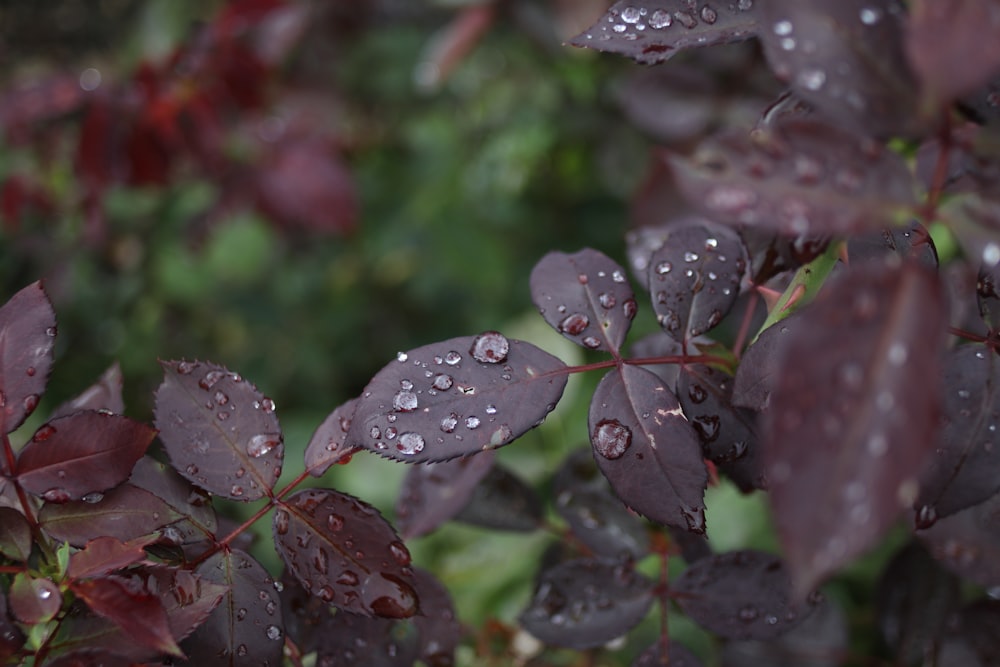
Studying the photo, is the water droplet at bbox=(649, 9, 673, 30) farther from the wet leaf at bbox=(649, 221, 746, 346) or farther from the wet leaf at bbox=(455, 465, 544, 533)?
the wet leaf at bbox=(455, 465, 544, 533)

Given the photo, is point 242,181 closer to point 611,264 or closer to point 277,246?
point 277,246

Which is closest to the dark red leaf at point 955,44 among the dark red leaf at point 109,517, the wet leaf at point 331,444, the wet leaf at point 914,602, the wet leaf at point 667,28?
the wet leaf at point 667,28

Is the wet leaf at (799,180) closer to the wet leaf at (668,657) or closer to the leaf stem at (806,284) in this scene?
the leaf stem at (806,284)

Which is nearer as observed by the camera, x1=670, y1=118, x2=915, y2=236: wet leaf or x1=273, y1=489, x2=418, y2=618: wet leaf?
x1=670, y1=118, x2=915, y2=236: wet leaf

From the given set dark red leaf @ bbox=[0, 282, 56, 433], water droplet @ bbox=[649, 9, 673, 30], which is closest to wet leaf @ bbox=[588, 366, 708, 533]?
water droplet @ bbox=[649, 9, 673, 30]

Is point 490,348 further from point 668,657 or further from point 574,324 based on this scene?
point 668,657

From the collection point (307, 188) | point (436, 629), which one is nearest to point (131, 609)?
point (436, 629)
